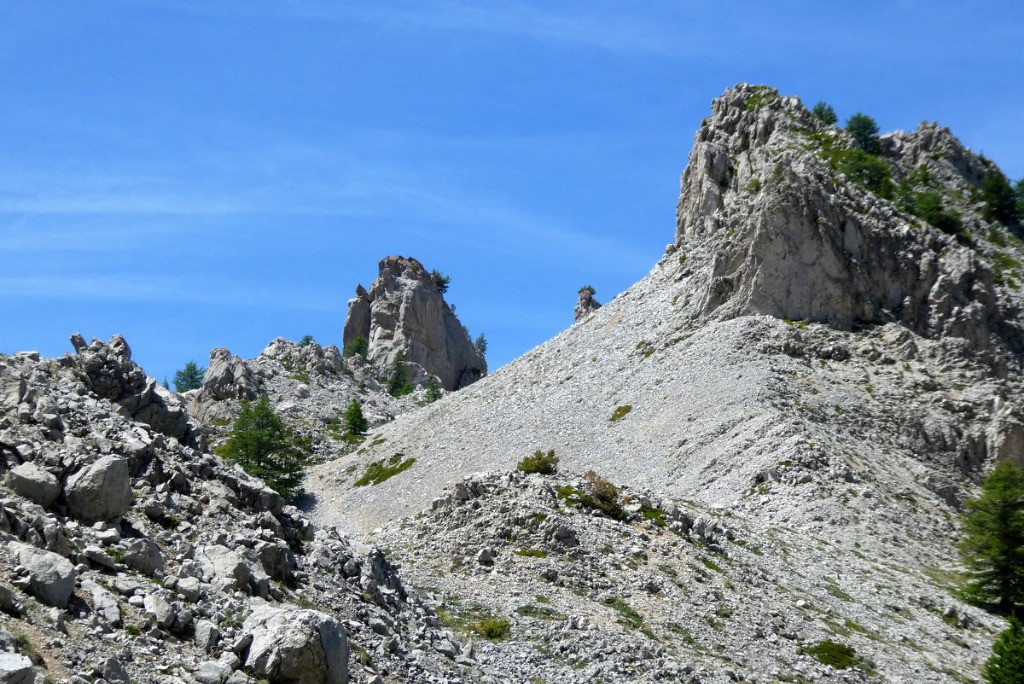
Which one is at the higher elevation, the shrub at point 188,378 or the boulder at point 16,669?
the shrub at point 188,378

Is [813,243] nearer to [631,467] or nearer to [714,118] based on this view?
[631,467]

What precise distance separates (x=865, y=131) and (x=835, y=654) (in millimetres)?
119577

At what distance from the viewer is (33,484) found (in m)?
26.0

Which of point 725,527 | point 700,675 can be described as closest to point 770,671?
point 700,675

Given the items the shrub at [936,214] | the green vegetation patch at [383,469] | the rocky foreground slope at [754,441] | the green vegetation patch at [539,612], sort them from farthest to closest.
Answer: the shrub at [936,214] → the green vegetation patch at [383,469] → the rocky foreground slope at [754,441] → the green vegetation patch at [539,612]

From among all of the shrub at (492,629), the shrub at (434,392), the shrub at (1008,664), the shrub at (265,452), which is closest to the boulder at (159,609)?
the shrub at (492,629)

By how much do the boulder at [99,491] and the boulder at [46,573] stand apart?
11.2ft

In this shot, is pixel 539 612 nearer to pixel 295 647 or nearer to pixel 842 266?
pixel 295 647

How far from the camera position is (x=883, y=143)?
488 feet

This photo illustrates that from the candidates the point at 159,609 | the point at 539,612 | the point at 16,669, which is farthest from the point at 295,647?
the point at 539,612

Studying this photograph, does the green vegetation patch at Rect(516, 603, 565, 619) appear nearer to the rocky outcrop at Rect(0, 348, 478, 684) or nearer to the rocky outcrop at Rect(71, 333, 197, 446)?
the rocky outcrop at Rect(0, 348, 478, 684)

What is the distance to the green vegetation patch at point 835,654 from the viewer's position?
145 ft

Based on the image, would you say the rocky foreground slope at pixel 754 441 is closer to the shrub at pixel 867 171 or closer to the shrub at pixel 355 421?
the shrub at pixel 867 171

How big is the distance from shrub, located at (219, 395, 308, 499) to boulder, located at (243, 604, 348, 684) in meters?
75.4
